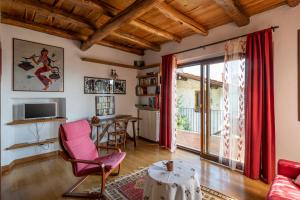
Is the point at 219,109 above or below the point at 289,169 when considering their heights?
above

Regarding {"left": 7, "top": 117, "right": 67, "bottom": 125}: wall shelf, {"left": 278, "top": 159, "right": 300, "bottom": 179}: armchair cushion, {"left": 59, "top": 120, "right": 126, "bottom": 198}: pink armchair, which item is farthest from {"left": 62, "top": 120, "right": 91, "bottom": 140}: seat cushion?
{"left": 278, "top": 159, "right": 300, "bottom": 179}: armchair cushion

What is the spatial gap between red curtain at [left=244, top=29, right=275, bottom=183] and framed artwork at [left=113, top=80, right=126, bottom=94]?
124 inches

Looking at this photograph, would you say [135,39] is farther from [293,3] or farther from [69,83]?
[293,3]

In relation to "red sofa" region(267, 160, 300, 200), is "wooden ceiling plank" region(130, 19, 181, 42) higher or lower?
higher

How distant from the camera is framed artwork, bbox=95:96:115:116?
14.7 feet

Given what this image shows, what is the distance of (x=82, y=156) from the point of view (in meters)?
2.60

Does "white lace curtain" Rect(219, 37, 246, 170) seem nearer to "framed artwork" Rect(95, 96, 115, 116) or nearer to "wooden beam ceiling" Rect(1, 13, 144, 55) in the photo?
"framed artwork" Rect(95, 96, 115, 116)

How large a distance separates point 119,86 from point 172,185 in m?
3.55

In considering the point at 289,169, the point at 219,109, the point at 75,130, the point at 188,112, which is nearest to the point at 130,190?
the point at 75,130

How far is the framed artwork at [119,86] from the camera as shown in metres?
4.81

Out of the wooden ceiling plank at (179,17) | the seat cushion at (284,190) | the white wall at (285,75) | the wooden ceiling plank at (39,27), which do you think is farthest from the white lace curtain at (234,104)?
the wooden ceiling plank at (39,27)

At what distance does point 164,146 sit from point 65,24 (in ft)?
11.4

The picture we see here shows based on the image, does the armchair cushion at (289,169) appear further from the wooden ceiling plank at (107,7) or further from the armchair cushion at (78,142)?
the wooden ceiling plank at (107,7)

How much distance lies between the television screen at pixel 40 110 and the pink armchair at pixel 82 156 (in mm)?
1169
